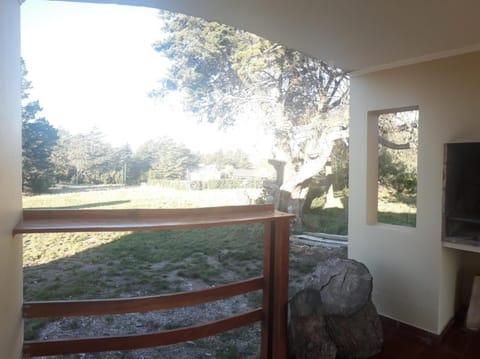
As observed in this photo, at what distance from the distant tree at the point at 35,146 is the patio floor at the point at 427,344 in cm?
372

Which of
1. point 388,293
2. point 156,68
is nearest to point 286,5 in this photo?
point 388,293

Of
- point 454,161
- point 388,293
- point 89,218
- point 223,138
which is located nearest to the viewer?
point 89,218

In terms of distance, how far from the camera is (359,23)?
1.70 meters

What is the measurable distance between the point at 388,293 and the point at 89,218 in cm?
216

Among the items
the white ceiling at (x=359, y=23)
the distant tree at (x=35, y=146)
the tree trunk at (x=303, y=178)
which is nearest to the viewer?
the white ceiling at (x=359, y=23)

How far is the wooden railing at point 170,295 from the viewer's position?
133 centimetres

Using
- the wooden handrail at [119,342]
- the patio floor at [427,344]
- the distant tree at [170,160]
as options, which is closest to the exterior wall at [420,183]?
the patio floor at [427,344]

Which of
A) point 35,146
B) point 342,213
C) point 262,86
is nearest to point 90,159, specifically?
point 35,146

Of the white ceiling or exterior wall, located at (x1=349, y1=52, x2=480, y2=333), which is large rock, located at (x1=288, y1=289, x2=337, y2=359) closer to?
exterior wall, located at (x1=349, y1=52, x2=480, y2=333)

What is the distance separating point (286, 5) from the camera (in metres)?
1.57

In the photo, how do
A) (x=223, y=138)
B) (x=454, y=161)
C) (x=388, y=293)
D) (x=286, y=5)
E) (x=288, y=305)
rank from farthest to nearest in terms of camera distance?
(x=223, y=138)
(x=388, y=293)
(x=454, y=161)
(x=288, y=305)
(x=286, y=5)

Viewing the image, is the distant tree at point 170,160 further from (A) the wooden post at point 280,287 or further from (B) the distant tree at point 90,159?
(A) the wooden post at point 280,287

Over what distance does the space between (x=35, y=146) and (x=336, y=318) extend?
153 inches

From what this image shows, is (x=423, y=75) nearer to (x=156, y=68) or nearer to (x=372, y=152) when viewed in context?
(x=372, y=152)
